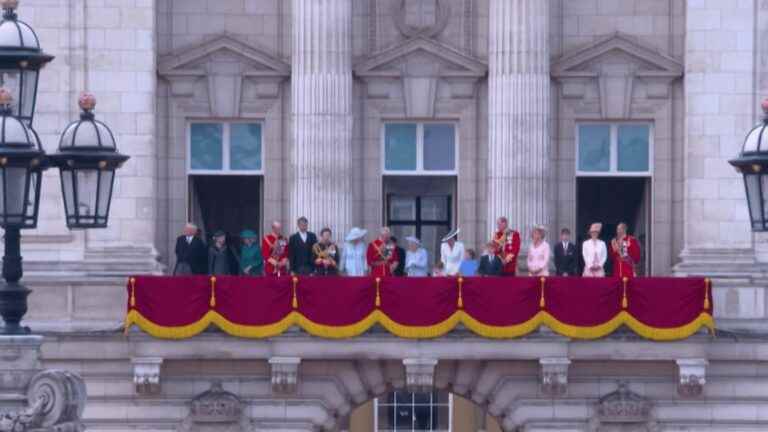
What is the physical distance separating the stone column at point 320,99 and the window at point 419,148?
194 centimetres

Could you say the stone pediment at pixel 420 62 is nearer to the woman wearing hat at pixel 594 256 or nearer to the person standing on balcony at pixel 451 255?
the person standing on balcony at pixel 451 255

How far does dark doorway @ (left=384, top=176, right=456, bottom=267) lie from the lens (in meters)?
71.3

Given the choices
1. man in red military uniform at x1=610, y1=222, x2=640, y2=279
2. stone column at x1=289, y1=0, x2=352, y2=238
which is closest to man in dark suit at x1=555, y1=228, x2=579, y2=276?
man in red military uniform at x1=610, y1=222, x2=640, y2=279

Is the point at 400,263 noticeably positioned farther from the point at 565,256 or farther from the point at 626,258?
the point at 626,258

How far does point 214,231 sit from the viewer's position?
233 feet

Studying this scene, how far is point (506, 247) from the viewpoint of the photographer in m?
66.6

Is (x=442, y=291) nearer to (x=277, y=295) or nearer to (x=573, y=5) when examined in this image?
(x=277, y=295)

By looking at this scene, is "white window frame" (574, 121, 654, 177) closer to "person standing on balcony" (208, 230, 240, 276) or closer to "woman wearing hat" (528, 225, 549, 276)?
"woman wearing hat" (528, 225, 549, 276)

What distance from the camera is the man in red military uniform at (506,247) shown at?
2618 inches

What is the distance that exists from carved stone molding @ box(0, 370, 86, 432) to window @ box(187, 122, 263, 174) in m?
29.4

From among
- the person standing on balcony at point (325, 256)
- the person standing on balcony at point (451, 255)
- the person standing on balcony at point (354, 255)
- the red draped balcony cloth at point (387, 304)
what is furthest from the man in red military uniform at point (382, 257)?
the red draped balcony cloth at point (387, 304)

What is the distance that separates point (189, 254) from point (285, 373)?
3.53 meters

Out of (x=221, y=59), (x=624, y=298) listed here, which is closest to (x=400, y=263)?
(x=624, y=298)

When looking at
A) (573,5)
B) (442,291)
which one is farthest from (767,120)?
(573,5)
